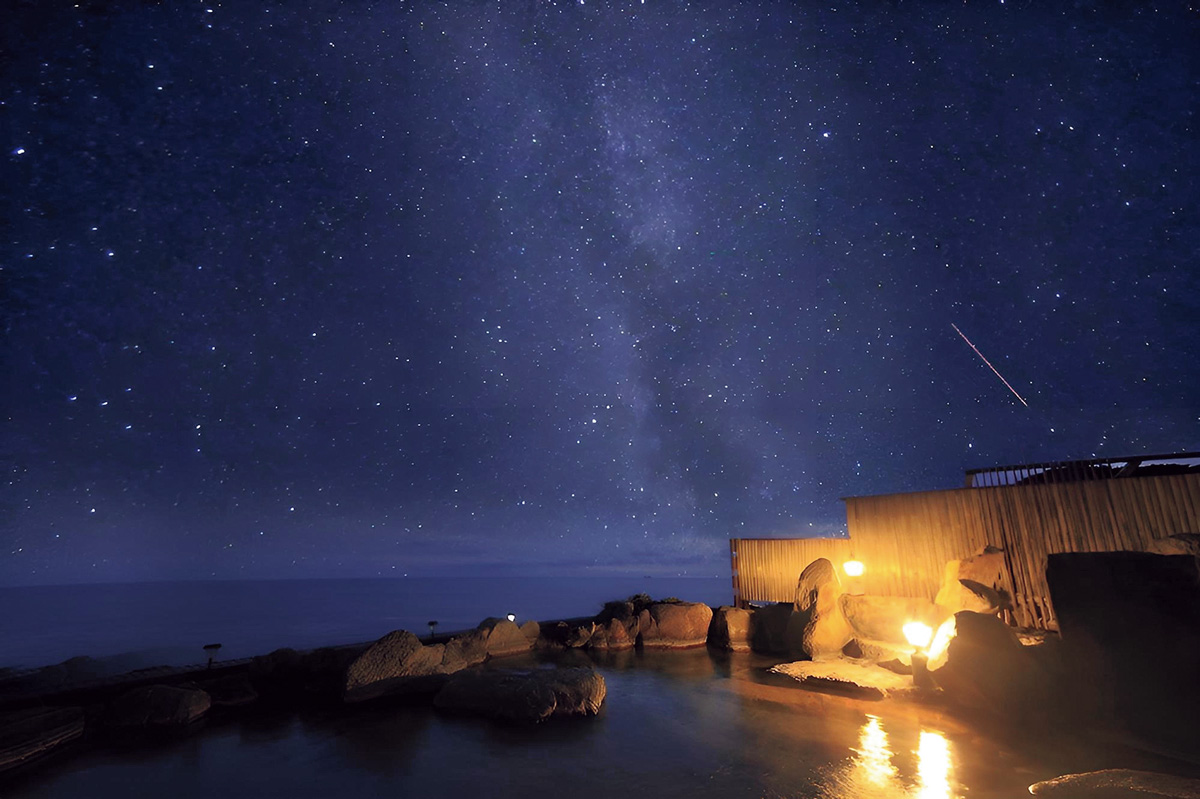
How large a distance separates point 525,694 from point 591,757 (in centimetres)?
260

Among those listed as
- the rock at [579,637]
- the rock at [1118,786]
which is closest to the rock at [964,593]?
the rock at [1118,786]

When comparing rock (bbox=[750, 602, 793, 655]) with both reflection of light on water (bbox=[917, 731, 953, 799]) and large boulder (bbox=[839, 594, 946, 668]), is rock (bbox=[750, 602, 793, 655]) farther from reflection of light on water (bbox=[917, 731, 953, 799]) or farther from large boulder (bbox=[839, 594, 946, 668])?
reflection of light on water (bbox=[917, 731, 953, 799])

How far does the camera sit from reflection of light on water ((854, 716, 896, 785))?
6965 mm

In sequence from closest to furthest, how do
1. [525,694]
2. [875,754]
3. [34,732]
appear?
[875,754]
[34,732]
[525,694]

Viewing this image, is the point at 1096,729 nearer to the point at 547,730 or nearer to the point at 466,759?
the point at 547,730

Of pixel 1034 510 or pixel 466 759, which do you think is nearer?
pixel 466 759

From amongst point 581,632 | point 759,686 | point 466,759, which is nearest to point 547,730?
point 466,759

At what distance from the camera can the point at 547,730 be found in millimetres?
9422

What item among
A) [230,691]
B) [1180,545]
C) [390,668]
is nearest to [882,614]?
[1180,545]

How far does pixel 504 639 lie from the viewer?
55.3 feet

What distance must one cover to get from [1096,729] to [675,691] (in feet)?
24.7

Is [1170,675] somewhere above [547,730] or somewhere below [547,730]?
above

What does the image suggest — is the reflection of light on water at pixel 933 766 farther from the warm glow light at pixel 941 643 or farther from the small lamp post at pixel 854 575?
the small lamp post at pixel 854 575

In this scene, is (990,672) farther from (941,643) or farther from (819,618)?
(819,618)
